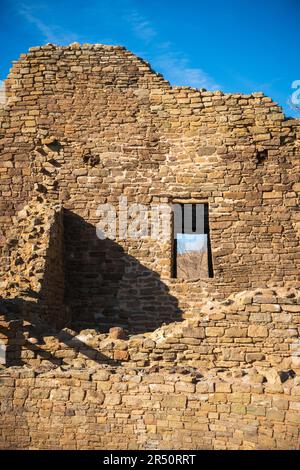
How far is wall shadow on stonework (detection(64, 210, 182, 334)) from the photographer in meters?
10.1

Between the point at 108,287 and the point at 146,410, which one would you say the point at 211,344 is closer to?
the point at 146,410

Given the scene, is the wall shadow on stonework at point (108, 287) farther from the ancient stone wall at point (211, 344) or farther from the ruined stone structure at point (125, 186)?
the ancient stone wall at point (211, 344)

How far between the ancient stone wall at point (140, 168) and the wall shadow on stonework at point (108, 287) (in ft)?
0.08

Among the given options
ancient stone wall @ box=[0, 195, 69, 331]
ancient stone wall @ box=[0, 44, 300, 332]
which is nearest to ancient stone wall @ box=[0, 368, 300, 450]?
ancient stone wall @ box=[0, 195, 69, 331]

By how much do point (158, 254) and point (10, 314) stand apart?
152 inches

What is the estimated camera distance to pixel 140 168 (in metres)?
10.7

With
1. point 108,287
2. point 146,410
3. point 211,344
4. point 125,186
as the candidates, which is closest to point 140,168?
point 125,186

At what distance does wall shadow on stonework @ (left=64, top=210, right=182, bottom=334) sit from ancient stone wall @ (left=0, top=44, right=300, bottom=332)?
0.02 m

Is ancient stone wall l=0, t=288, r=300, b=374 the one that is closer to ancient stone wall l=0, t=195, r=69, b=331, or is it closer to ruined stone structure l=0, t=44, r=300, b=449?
ruined stone structure l=0, t=44, r=300, b=449
